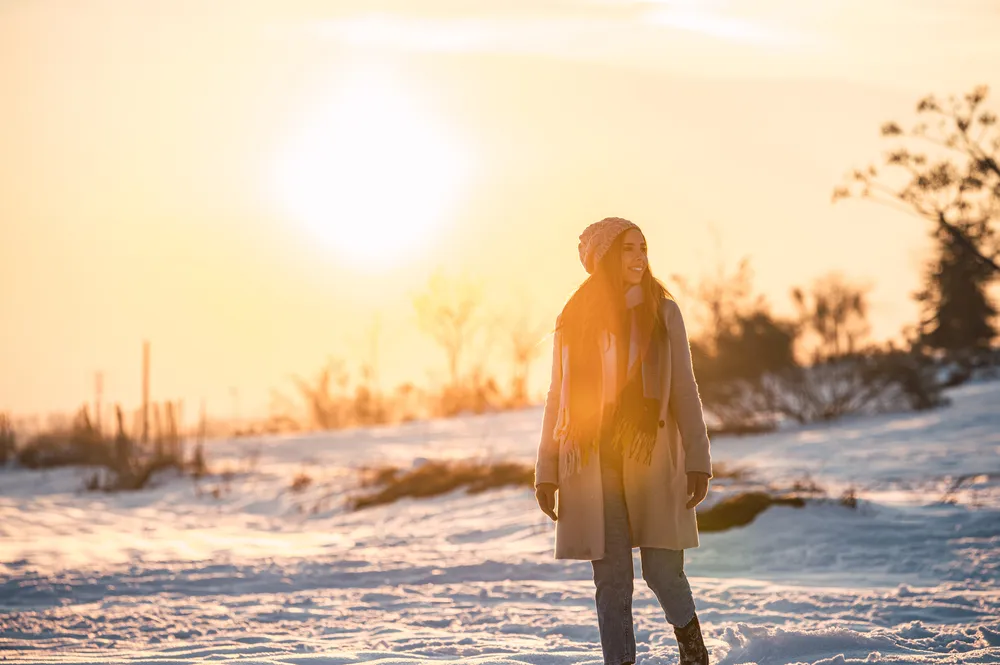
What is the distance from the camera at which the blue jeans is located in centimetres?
431

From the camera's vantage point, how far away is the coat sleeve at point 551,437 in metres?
4.43

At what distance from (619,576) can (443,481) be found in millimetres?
13573

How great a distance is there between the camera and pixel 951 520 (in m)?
10.8

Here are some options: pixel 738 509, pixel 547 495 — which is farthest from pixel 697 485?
pixel 738 509

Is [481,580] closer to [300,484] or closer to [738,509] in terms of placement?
[738,509]

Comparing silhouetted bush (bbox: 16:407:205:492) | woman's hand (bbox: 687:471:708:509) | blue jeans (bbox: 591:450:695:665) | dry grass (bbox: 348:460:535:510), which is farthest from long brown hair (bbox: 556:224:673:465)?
silhouetted bush (bbox: 16:407:205:492)

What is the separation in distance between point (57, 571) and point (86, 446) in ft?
58.2

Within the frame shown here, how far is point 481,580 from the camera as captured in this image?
927cm

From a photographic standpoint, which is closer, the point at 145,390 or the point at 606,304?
the point at 606,304

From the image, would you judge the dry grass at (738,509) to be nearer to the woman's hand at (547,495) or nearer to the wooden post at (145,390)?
the woman's hand at (547,495)

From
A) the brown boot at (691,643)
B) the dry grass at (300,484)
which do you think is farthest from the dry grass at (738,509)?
the dry grass at (300,484)

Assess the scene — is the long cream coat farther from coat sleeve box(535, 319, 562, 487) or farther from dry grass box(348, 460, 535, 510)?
dry grass box(348, 460, 535, 510)

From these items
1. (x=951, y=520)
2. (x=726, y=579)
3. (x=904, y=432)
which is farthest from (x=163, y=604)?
(x=904, y=432)

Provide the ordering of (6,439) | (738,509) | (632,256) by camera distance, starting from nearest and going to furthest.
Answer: (632,256), (738,509), (6,439)
